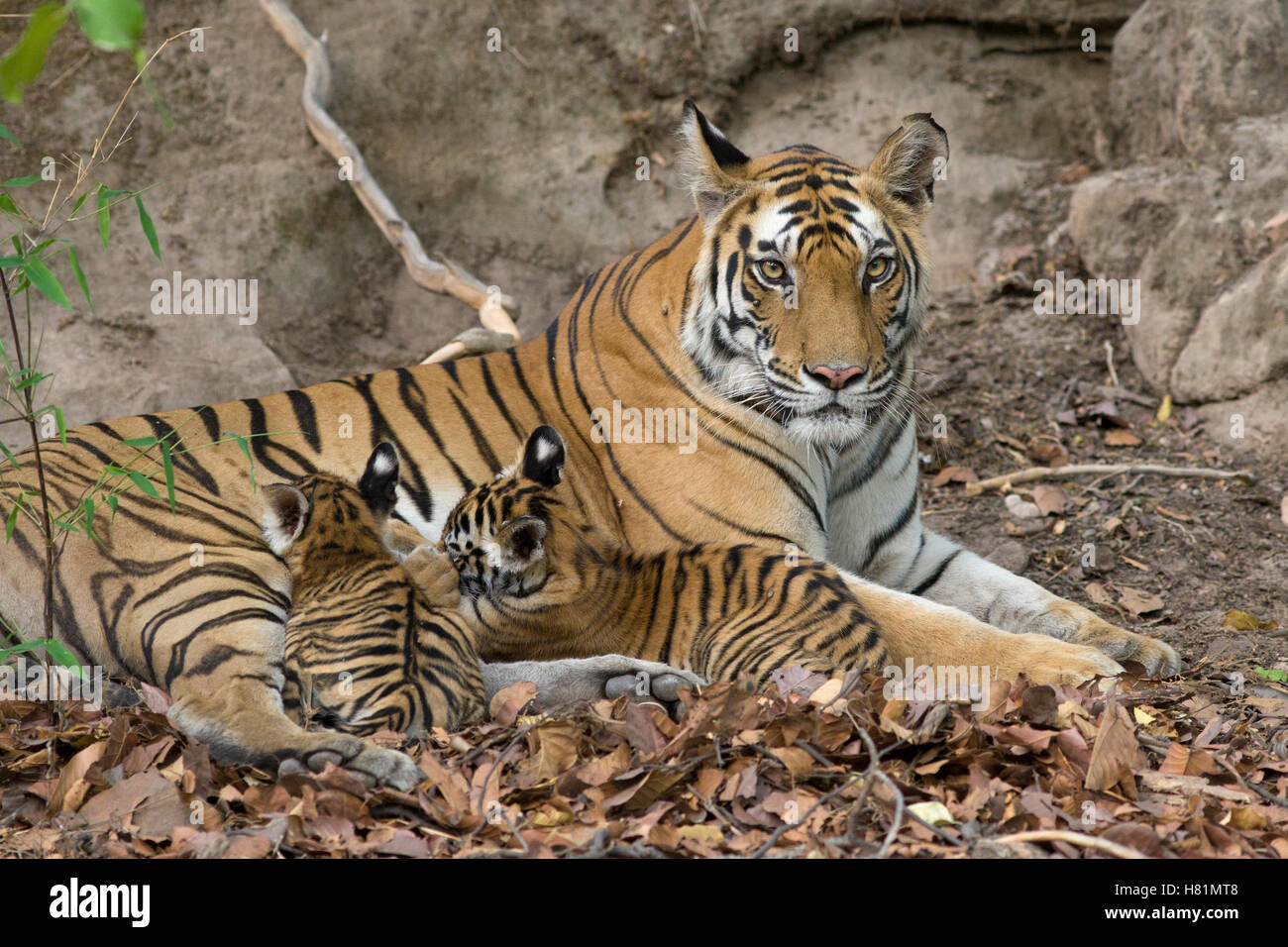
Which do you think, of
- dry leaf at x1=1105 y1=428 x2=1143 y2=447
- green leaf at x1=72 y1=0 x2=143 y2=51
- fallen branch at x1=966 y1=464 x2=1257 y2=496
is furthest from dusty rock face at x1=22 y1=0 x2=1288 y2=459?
green leaf at x1=72 y1=0 x2=143 y2=51

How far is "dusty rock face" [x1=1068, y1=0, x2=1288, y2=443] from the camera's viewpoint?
5680 millimetres

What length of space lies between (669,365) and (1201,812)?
7.06 feet

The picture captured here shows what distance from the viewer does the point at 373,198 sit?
6543 millimetres

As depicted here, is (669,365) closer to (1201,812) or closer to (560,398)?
(560,398)

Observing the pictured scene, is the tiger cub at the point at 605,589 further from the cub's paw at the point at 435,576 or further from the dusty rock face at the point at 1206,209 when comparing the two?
the dusty rock face at the point at 1206,209

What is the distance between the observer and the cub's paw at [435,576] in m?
3.64

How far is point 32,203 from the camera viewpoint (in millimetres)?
6645

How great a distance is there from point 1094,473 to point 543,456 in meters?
2.95

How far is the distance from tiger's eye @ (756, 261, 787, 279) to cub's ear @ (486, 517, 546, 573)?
109 cm

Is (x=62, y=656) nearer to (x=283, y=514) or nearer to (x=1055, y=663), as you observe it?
(x=283, y=514)

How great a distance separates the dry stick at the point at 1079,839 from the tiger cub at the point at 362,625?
4.61 ft
